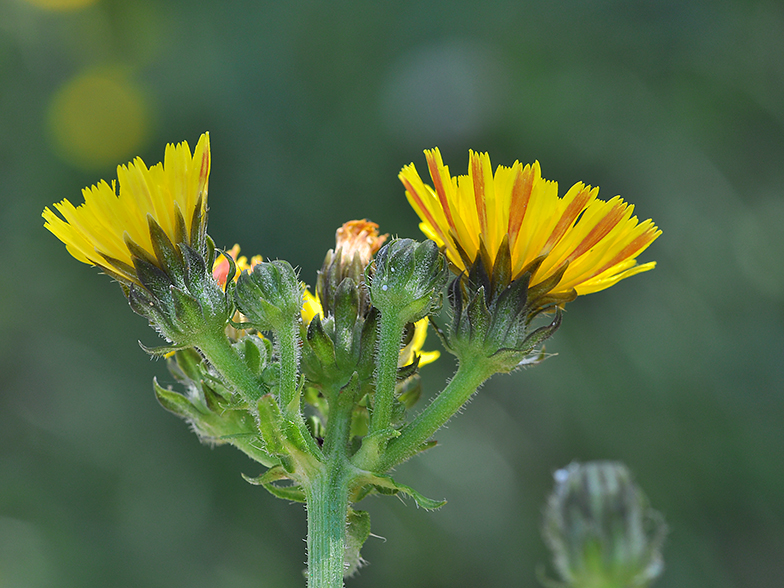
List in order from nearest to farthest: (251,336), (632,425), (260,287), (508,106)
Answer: (260,287), (251,336), (632,425), (508,106)

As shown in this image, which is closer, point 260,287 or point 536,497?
point 260,287

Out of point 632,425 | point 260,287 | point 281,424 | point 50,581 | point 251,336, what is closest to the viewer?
point 281,424

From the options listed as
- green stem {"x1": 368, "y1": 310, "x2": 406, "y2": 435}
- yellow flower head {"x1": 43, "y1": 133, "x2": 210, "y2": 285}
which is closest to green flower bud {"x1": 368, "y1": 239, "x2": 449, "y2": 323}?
green stem {"x1": 368, "y1": 310, "x2": 406, "y2": 435}

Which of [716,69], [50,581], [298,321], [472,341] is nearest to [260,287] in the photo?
[298,321]

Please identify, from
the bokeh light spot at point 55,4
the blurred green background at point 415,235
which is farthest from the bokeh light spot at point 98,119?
the bokeh light spot at point 55,4

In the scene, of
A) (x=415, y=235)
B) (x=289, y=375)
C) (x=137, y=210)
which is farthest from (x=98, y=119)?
(x=289, y=375)

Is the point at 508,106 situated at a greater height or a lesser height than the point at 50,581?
greater

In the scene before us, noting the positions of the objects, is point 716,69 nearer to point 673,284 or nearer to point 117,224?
point 673,284
